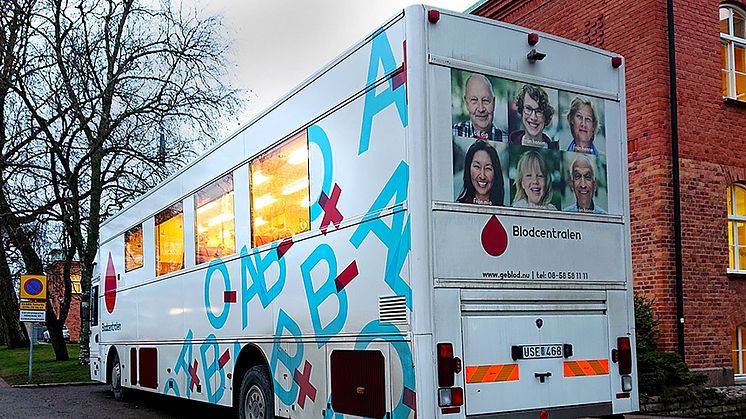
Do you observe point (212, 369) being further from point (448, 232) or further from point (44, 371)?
point (44, 371)

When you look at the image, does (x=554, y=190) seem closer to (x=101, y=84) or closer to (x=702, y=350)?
(x=702, y=350)

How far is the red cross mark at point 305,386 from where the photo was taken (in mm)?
8070

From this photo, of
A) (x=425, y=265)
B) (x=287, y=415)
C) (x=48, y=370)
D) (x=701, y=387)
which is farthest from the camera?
(x=48, y=370)

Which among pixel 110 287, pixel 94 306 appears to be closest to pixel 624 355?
pixel 110 287

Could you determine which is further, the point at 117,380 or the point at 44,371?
the point at 44,371

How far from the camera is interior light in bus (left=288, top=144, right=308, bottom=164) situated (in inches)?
332

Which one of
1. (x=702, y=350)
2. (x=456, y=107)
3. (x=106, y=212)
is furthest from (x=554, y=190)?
(x=106, y=212)

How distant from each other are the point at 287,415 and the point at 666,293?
732 centimetres

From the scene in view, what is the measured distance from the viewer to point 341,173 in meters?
7.69

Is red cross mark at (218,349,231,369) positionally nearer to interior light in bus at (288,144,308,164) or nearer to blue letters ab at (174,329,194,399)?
blue letters ab at (174,329,194,399)

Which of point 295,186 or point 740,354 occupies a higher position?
point 295,186

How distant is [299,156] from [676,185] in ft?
24.6

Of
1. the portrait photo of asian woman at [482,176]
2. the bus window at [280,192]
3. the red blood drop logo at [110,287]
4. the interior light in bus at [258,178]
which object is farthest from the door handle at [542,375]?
the red blood drop logo at [110,287]

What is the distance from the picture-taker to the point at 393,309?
6.83 metres
